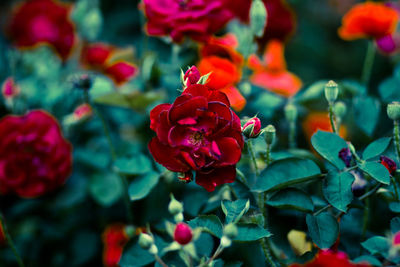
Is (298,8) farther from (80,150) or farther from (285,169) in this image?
(285,169)

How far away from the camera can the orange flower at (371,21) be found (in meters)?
0.89

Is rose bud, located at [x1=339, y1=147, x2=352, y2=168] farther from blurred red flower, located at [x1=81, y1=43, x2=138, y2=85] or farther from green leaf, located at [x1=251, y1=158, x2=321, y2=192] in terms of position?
blurred red flower, located at [x1=81, y1=43, x2=138, y2=85]

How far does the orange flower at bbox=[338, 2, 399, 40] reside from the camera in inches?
35.0

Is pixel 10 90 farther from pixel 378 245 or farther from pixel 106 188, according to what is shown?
pixel 378 245

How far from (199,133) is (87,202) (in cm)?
49

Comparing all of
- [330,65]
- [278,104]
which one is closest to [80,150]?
[278,104]

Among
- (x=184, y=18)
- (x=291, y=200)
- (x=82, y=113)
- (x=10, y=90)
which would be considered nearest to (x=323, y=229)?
(x=291, y=200)

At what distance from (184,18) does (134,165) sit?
0.26 m

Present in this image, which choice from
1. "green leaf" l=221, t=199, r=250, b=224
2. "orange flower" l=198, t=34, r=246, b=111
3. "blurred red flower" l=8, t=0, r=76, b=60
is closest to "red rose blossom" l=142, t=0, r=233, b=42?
"orange flower" l=198, t=34, r=246, b=111

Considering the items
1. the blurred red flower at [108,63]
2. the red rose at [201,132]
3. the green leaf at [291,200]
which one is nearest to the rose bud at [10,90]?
the blurred red flower at [108,63]

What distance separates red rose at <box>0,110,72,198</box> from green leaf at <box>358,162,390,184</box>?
53 centimetres

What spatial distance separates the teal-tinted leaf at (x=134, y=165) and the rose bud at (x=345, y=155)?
0.28 m

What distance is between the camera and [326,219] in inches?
21.2

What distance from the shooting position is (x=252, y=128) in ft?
1.64
